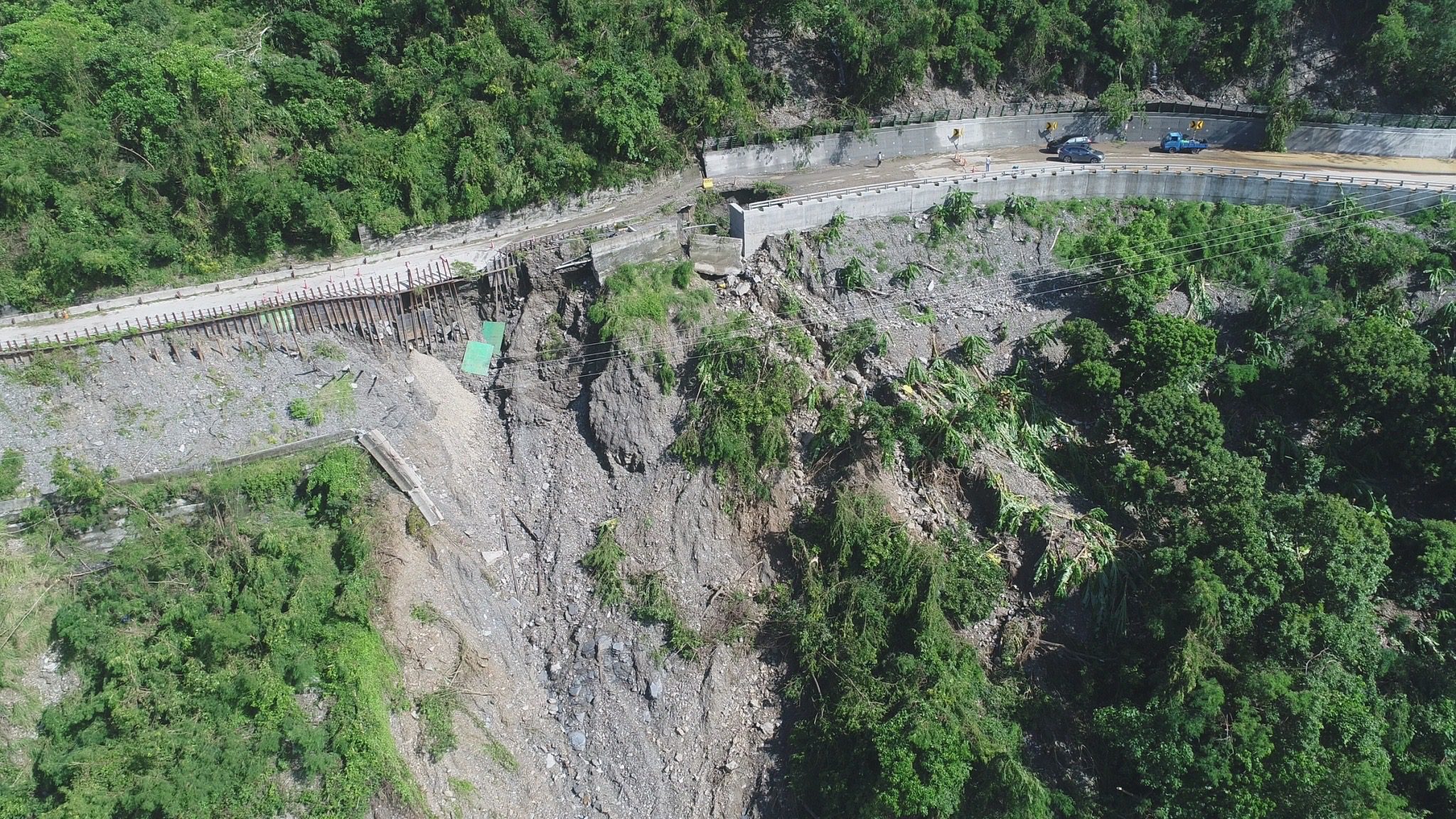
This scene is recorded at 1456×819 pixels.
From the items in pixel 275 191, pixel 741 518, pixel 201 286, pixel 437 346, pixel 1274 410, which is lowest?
pixel 741 518

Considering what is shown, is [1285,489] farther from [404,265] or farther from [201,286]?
[201,286]

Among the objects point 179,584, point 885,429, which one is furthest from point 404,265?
point 885,429

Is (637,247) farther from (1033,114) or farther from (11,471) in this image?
(1033,114)

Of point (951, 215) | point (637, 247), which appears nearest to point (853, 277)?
point (951, 215)

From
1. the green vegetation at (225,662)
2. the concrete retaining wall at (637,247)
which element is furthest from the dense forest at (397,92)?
the green vegetation at (225,662)

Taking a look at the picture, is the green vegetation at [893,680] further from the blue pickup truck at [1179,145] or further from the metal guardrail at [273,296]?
the blue pickup truck at [1179,145]

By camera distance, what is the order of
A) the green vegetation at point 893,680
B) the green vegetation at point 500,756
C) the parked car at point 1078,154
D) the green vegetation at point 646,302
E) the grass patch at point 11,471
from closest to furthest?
the green vegetation at point 893,680 → the green vegetation at point 500,756 → the grass patch at point 11,471 → the green vegetation at point 646,302 → the parked car at point 1078,154

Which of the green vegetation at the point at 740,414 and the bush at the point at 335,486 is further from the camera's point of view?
the green vegetation at the point at 740,414
